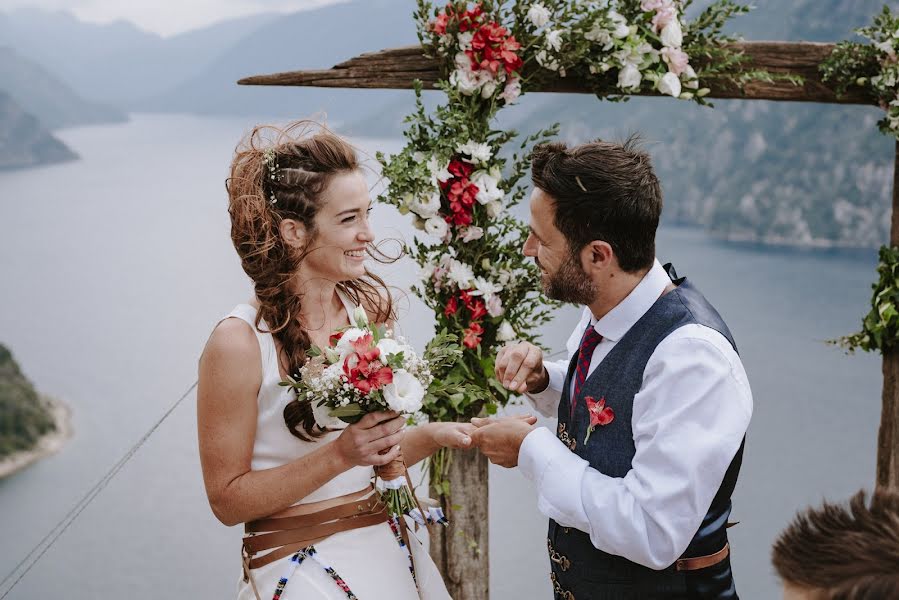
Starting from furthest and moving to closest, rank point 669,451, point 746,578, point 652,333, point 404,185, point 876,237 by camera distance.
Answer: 1. point 876,237
2. point 746,578
3. point 404,185
4. point 652,333
5. point 669,451

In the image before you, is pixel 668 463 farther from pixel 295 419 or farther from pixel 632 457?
pixel 295 419

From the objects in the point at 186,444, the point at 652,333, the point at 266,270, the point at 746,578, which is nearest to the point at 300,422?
the point at 266,270

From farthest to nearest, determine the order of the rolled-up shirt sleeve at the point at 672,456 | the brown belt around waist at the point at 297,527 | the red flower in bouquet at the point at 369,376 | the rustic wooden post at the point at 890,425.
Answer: the rustic wooden post at the point at 890,425 < the brown belt around waist at the point at 297,527 < the red flower in bouquet at the point at 369,376 < the rolled-up shirt sleeve at the point at 672,456

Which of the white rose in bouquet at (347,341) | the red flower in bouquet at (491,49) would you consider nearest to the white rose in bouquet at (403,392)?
the white rose in bouquet at (347,341)

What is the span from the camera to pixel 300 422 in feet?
6.03

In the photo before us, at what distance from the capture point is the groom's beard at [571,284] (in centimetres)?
172

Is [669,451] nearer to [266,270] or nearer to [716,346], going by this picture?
A: [716,346]

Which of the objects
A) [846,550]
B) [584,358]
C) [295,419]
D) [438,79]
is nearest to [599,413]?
[584,358]

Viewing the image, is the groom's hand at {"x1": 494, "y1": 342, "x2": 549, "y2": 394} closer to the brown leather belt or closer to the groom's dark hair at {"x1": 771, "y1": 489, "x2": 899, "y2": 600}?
the brown leather belt

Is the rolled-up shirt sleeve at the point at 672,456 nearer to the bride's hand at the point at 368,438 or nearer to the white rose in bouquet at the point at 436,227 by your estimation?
the bride's hand at the point at 368,438

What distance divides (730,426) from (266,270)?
107cm

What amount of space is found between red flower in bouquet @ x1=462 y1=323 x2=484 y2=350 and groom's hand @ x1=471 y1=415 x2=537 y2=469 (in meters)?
0.99

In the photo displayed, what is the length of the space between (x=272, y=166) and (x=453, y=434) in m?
0.76

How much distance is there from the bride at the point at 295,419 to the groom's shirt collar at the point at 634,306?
1.40 ft
